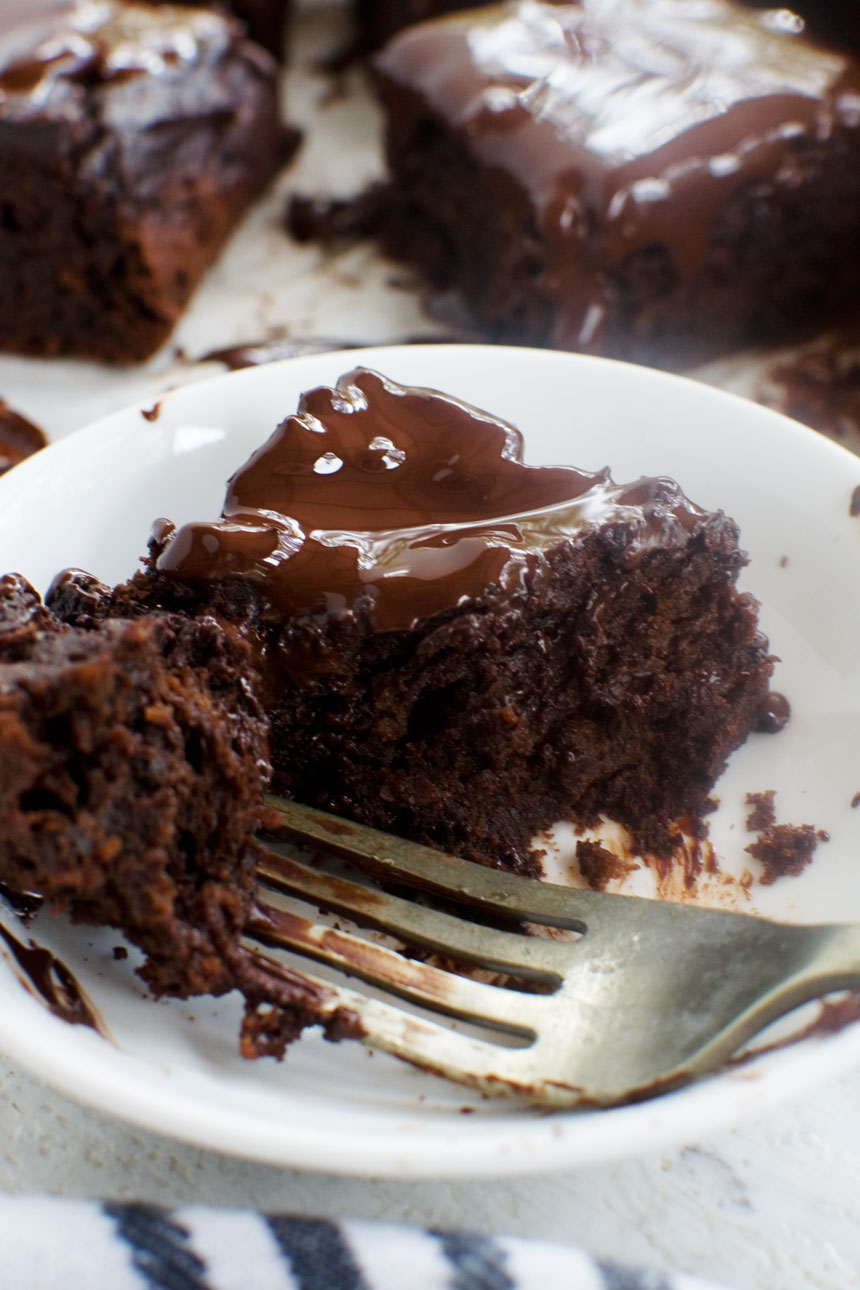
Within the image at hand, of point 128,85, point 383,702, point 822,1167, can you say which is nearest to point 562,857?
point 383,702

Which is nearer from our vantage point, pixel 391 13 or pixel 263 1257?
pixel 263 1257

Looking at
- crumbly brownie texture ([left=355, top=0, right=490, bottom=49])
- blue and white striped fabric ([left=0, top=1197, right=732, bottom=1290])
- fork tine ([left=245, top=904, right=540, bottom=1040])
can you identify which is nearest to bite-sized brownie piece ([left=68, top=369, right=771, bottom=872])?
fork tine ([left=245, top=904, right=540, bottom=1040])

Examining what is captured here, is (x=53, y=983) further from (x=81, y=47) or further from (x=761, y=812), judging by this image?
(x=81, y=47)

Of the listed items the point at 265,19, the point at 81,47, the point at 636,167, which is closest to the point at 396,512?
the point at 636,167

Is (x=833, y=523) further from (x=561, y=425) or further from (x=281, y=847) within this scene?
(x=281, y=847)

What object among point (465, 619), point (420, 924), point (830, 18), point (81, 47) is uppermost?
point (81, 47)

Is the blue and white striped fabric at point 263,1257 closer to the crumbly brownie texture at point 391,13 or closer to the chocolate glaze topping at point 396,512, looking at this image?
the chocolate glaze topping at point 396,512

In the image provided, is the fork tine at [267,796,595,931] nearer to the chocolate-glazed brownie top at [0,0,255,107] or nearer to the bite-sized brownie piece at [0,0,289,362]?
the bite-sized brownie piece at [0,0,289,362]
